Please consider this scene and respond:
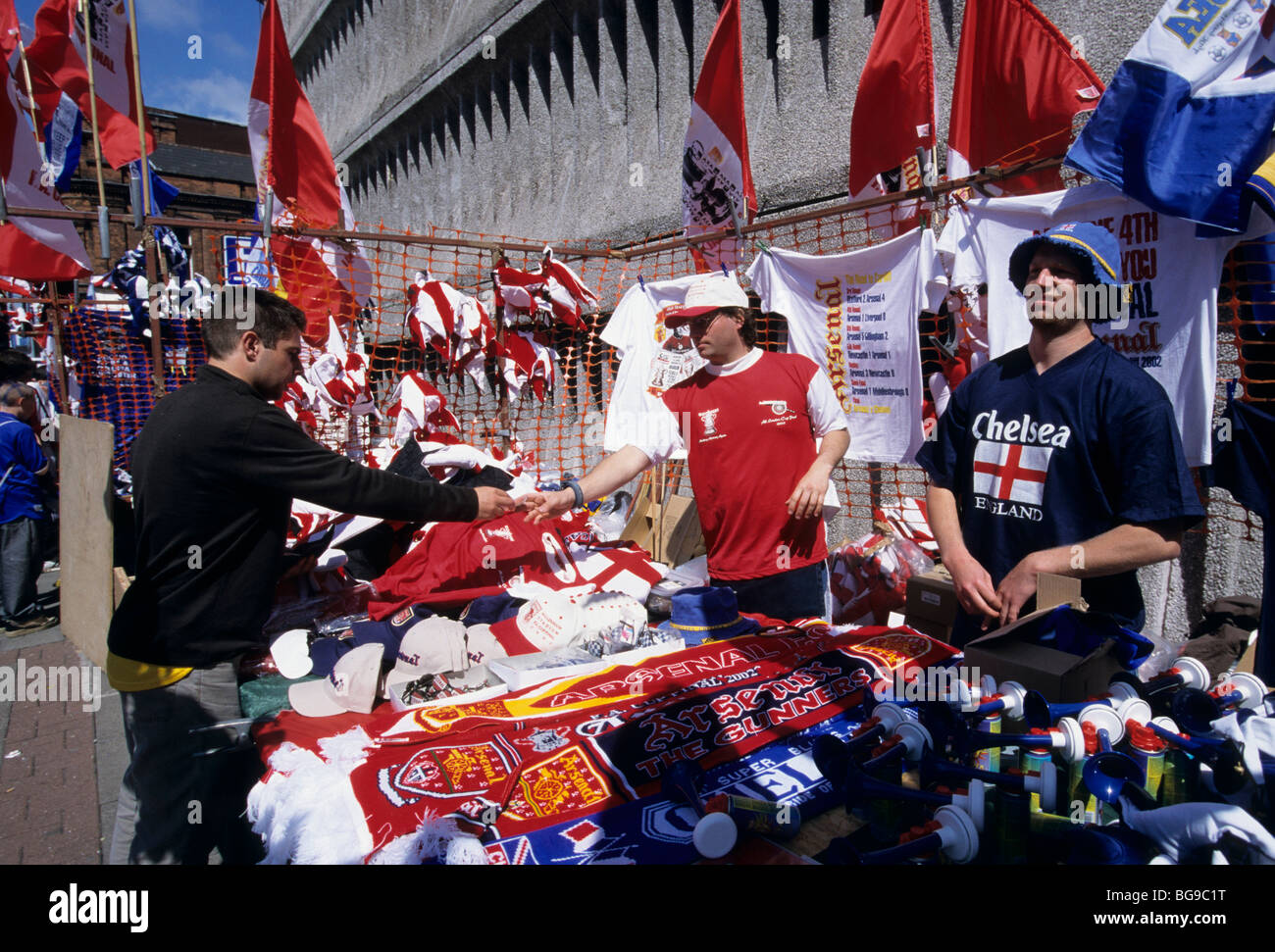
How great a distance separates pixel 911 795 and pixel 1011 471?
1202 millimetres

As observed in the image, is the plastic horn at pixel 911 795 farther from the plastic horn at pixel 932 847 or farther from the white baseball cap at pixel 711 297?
the white baseball cap at pixel 711 297

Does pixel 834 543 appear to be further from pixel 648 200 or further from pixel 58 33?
pixel 58 33

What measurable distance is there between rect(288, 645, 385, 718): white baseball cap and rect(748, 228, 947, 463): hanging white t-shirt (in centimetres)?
275

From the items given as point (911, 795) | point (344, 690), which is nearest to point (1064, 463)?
point (911, 795)

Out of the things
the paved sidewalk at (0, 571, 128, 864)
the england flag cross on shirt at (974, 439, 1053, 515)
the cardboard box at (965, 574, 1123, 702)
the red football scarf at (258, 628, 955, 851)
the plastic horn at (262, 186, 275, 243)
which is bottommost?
the paved sidewalk at (0, 571, 128, 864)

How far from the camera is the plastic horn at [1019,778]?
1.36 meters

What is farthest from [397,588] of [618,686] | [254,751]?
[618,686]

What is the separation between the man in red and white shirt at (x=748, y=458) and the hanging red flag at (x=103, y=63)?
4.81 m

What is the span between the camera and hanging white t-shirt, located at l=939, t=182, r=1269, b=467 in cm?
277

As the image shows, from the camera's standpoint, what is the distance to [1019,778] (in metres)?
1.38

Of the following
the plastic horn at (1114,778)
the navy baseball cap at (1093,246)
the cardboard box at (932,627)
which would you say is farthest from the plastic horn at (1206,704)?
the cardboard box at (932,627)

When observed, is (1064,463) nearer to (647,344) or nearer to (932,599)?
(932,599)

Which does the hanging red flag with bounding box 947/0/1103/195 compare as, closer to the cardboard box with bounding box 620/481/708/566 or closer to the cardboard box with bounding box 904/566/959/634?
the cardboard box with bounding box 904/566/959/634

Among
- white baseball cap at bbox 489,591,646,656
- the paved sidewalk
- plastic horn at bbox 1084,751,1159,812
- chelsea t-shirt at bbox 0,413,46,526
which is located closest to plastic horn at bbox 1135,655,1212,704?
plastic horn at bbox 1084,751,1159,812
